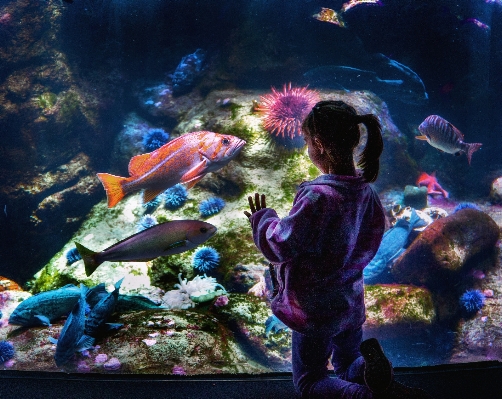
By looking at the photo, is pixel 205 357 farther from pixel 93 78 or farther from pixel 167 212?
pixel 93 78

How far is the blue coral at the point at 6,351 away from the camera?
237 cm

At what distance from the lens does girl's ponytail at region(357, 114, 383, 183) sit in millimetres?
1405

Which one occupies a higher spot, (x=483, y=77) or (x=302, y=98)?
(x=302, y=98)

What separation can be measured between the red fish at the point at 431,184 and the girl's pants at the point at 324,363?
5.85 meters

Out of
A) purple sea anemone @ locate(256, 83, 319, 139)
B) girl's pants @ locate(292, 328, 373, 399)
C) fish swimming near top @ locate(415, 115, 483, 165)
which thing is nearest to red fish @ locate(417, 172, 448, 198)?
fish swimming near top @ locate(415, 115, 483, 165)

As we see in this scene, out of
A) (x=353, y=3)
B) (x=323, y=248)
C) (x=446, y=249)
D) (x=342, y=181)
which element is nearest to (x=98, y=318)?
(x=323, y=248)

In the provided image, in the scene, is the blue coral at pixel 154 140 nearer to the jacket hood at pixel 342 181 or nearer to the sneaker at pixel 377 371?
the jacket hood at pixel 342 181

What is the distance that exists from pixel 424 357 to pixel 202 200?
3.46 m

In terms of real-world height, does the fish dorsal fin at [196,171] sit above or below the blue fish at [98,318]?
Answer: above

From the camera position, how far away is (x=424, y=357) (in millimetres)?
2891

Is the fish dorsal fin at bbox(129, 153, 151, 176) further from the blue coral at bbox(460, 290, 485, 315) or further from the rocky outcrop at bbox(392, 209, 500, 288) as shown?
the blue coral at bbox(460, 290, 485, 315)

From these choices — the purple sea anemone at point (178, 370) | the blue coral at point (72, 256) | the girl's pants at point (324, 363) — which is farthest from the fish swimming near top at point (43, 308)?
the girl's pants at point (324, 363)

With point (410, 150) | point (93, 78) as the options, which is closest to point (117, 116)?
point (93, 78)

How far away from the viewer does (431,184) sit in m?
6.72
